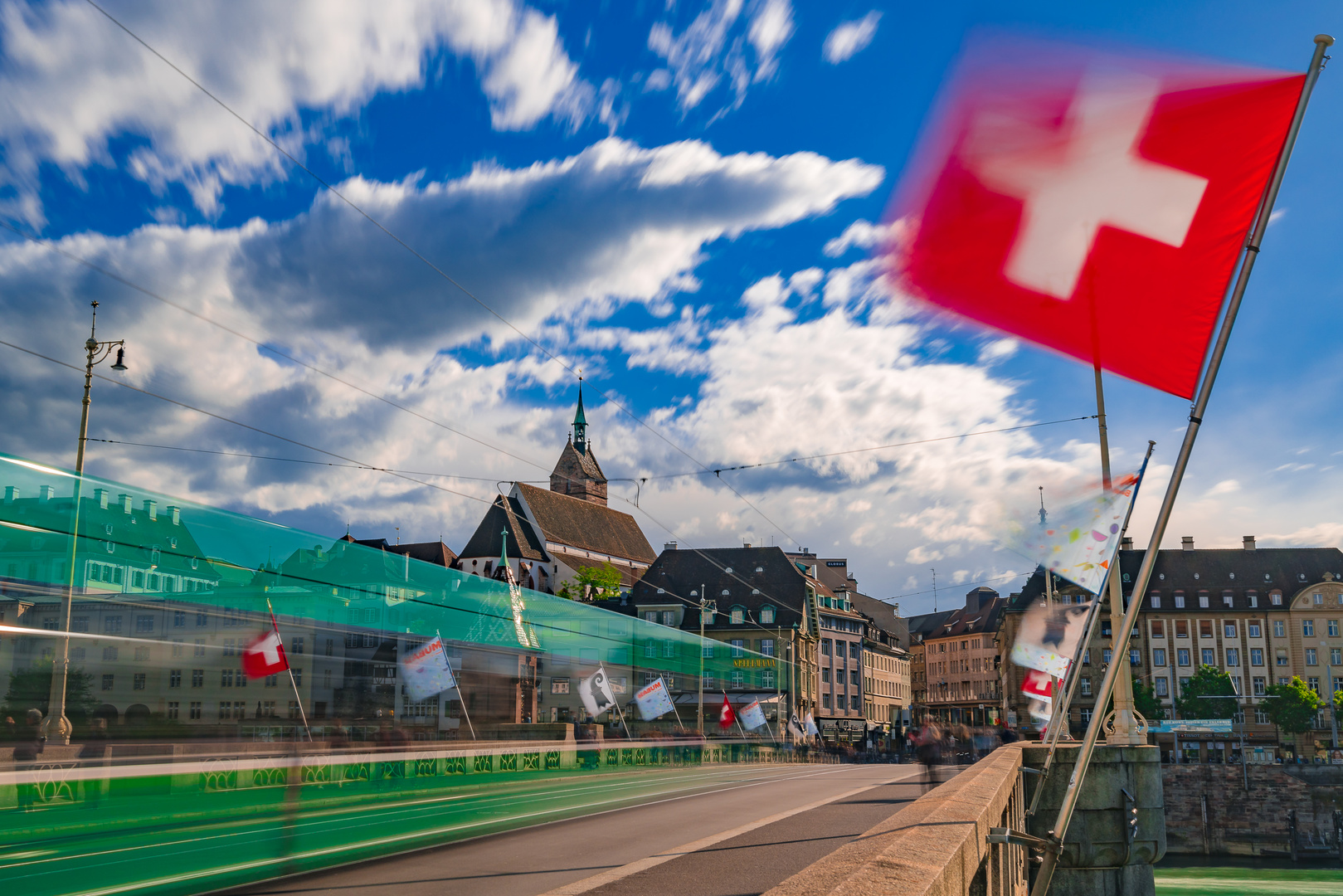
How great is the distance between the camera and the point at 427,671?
19000 mm

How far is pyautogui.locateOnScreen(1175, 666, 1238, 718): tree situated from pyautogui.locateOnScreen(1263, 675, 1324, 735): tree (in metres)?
4.23

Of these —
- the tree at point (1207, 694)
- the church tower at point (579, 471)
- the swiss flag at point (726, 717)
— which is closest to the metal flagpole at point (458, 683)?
the swiss flag at point (726, 717)

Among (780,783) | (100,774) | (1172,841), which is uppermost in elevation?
(100,774)

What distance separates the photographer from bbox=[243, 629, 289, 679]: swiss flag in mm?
13500

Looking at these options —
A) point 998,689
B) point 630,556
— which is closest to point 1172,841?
point 998,689

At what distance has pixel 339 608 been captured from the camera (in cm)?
1594

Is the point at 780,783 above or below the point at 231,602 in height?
below

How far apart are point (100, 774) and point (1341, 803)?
73.5 metres

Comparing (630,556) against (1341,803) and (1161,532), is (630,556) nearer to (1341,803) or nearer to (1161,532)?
(1341,803)

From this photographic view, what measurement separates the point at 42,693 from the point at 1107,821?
14.1m

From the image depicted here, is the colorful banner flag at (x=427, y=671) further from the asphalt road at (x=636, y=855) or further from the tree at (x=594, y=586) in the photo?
the tree at (x=594, y=586)

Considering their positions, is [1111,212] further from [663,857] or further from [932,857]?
[663,857]

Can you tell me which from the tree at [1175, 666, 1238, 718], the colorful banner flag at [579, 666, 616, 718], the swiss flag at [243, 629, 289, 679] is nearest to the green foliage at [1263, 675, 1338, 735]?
the tree at [1175, 666, 1238, 718]

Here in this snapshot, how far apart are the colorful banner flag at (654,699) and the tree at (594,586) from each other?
69490mm
